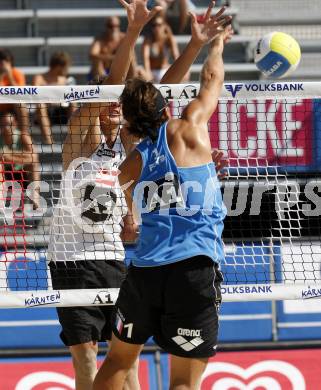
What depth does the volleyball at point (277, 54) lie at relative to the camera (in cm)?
525

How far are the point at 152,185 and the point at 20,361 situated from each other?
3.11 meters

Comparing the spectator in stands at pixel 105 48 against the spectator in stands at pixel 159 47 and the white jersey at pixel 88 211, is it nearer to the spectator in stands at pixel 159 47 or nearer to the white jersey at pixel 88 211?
the spectator in stands at pixel 159 47

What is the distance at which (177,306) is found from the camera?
14.4ft

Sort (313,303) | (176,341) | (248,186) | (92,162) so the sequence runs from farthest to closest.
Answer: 1. (313,303)
2. (248,186)
3. (92,162)
4. (176,341)

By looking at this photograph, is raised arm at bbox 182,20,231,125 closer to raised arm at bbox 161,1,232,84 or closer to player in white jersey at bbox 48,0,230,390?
raised arm at bbox 161,1,232,84

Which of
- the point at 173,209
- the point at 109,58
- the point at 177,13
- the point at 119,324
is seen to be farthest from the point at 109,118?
the point at 177,13

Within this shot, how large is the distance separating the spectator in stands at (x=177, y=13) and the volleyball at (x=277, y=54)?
18.7 ft

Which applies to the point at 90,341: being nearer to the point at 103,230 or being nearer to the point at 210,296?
the point at 103,230

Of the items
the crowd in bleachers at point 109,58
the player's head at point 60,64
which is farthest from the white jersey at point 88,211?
the player's head at point 60,64

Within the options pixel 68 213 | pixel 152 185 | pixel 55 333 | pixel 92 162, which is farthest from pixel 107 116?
pixel 55 333

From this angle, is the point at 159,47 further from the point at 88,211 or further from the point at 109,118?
the point at 88,211

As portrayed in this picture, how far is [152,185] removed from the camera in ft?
14.7

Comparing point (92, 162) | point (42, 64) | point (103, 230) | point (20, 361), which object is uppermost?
point (42, 64)

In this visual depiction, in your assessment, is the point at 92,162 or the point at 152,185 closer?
the point at 152,185
